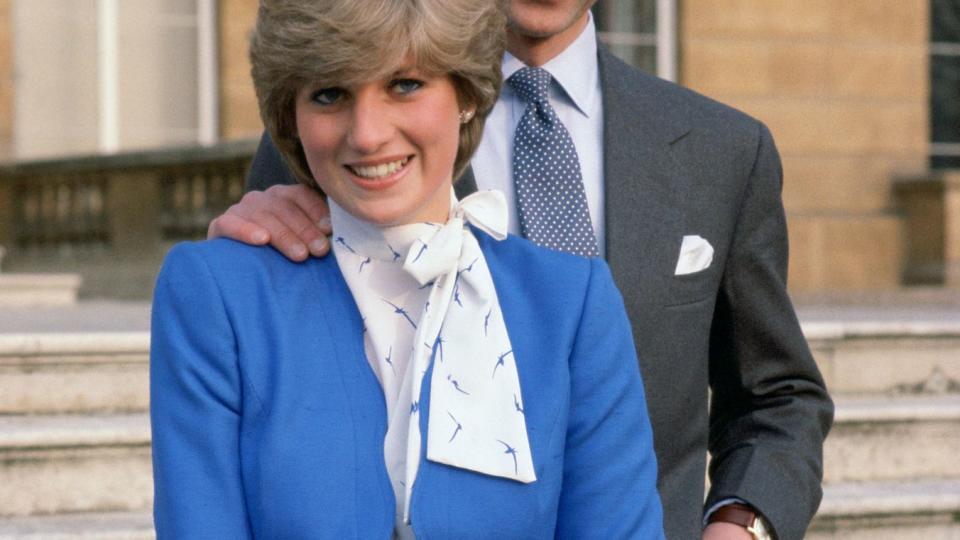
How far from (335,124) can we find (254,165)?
1.91 feet

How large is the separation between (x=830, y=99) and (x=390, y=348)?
8763 millimetres

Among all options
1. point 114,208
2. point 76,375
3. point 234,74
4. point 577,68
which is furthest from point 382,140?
point 234,74

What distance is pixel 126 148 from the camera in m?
9.81

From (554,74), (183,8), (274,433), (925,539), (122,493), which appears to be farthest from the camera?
(183,8)

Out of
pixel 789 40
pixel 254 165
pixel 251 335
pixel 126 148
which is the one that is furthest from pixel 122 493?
pixel 789 40

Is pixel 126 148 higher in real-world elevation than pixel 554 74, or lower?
lower

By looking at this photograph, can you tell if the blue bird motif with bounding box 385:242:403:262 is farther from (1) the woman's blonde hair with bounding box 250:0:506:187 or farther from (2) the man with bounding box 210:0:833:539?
(2) the man with bounding box 210:0:833:539

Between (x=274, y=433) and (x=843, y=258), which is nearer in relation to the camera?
(x=274, y=433)

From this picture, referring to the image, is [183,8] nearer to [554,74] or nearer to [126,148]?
[126,148]

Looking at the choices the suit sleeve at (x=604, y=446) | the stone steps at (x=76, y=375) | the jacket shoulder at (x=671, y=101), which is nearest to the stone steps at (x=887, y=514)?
the stone steps at (x=76, y=375)

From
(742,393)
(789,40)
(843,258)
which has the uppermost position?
(742,393)

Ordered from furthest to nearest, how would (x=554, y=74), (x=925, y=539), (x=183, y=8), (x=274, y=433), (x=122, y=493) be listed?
1. (x=183, y=8)
2. (x=925, y=539)
3. (x=122, y=493)
4. (x=554, y=74)
5. (x=274, y=433)

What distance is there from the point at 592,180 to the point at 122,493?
2.11m

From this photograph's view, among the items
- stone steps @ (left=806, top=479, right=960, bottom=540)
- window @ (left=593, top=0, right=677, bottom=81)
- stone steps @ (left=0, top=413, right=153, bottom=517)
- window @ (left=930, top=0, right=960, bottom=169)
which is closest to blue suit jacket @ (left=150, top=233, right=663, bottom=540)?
stone steps @ (left=0, top=413, right=153, bottom=517)
